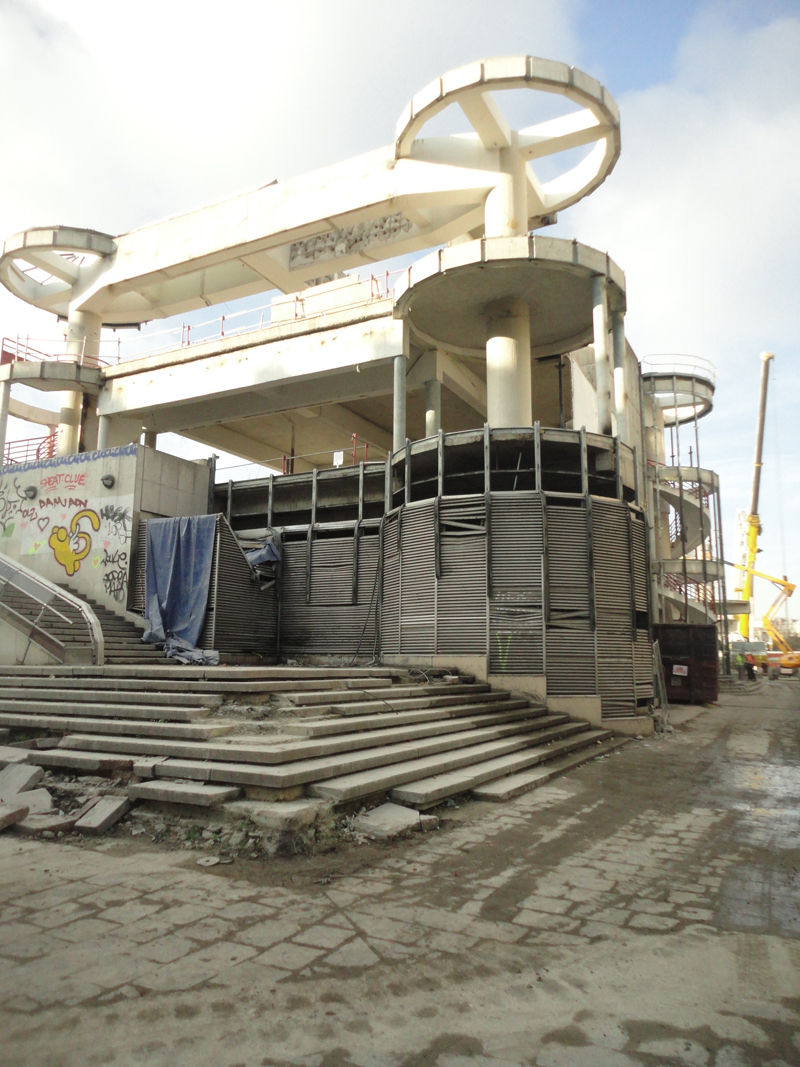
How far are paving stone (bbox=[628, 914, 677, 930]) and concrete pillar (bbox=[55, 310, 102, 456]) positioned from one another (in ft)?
80.0

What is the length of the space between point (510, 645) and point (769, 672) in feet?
110

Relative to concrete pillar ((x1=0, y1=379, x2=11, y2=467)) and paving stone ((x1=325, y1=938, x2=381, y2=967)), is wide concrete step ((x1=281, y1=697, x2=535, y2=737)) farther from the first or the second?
concrete pillar ((x1=0, y1=379, x2=11, y2=467))

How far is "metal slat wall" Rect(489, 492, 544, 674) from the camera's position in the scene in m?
13.5

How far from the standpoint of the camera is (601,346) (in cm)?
1645

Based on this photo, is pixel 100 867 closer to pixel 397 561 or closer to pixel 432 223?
pixel 397 561

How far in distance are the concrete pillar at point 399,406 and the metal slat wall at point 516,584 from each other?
4.22m

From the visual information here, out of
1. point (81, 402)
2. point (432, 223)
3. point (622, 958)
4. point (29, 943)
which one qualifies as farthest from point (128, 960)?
point (81, 402)

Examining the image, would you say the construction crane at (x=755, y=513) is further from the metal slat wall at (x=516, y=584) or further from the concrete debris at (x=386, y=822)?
the concrete debris at (x=386, y=822)

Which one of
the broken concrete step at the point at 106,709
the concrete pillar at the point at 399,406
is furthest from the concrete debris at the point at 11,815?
the concrete pillar at the point at 399,406

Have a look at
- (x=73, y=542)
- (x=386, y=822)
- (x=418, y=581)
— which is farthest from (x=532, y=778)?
(x=73, y=542)

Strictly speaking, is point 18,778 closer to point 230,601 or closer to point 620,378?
point 230,601

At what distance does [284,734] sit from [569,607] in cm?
767

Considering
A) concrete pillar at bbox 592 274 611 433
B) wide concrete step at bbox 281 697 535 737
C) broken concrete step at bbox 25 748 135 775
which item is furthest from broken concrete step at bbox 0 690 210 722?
concrete pillar at bbox 592 274 611 433

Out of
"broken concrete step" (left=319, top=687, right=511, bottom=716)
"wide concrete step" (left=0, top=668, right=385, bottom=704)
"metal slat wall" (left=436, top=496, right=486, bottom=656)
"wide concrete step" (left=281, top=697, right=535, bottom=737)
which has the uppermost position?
"metal slat wall" (left=436, top=496, right=486, bottom=656)
